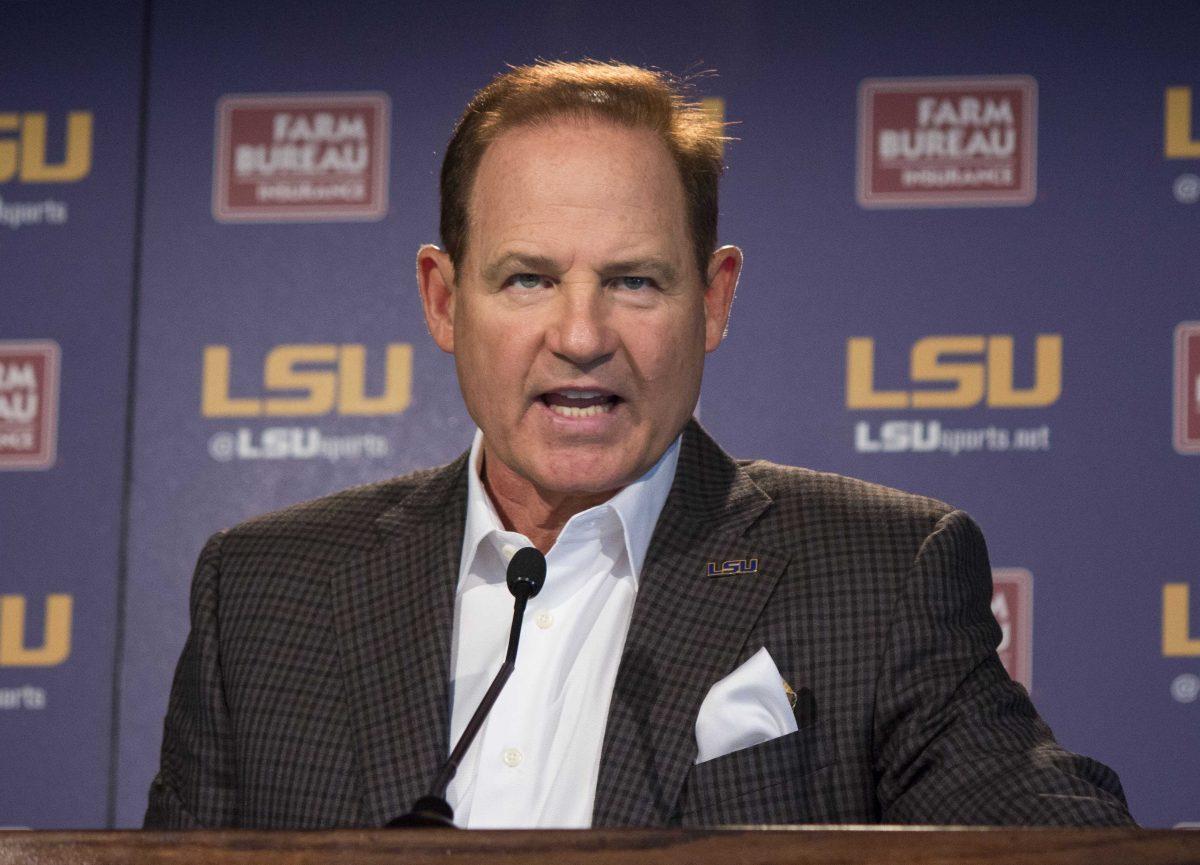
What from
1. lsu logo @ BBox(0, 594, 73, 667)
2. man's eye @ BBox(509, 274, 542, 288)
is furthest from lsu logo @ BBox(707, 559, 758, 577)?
lsu logo @ BBox(0, 594, 73, 667)

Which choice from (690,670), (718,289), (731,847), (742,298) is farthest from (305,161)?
(731,847)

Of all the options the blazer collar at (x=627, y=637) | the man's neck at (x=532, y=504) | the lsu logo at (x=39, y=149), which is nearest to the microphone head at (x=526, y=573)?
the blazer collar at (x=627, y=637)

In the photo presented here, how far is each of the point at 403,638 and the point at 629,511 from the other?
1.02 feet

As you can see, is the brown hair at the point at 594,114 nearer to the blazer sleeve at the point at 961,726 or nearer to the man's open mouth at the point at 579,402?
the man's open mouth at the point at 579,402

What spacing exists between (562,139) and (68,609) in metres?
2.07

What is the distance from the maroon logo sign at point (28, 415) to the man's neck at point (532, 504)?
1810 millimetres

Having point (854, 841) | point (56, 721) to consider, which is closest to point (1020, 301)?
point (56, 721)

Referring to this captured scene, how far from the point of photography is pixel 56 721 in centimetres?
352

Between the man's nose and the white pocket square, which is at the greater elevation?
the man's nose

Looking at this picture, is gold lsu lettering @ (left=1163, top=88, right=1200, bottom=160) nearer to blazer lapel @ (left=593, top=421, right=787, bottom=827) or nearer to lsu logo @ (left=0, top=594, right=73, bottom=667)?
blazer lapel @ (left=593, top=421, right=787, bottom=827)

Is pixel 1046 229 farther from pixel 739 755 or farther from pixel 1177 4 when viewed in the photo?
pixel 739 755

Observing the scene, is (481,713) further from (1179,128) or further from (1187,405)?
(1179,128)

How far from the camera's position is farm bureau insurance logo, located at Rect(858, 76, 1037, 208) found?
135 inches

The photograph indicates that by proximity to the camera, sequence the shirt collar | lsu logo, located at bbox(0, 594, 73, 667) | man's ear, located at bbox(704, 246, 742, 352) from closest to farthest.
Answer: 1. the shirt collar
2. man's ear, located at bbox(704, 246, 742, 352)
3. lsu logo, located at bbox(0, 594, 73, 667)
